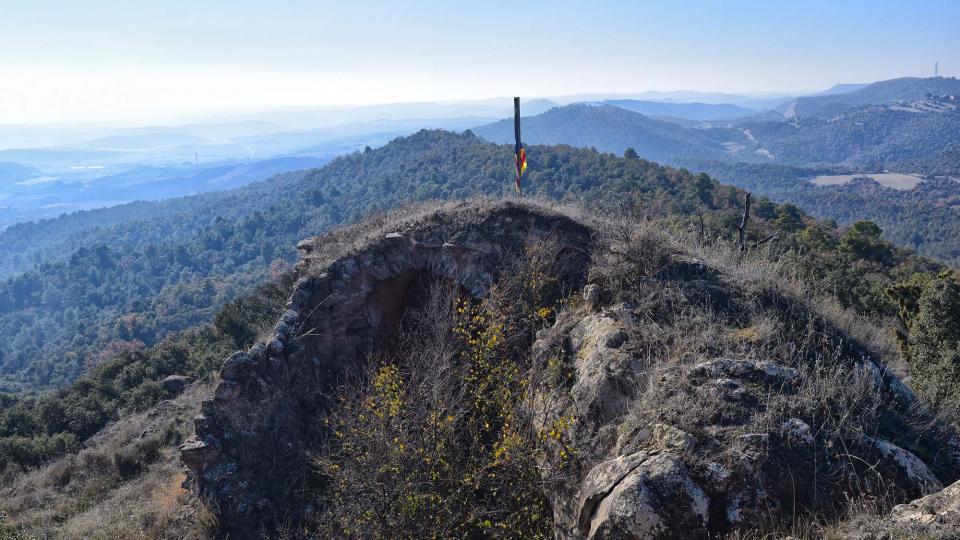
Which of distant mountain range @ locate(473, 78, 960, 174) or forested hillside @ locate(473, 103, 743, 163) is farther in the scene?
forested hillside @ locate(473, 103, 743, 163)

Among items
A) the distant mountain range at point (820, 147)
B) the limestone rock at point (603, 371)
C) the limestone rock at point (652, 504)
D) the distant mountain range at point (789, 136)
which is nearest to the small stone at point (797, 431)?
the limestone rock at point (652, 504)

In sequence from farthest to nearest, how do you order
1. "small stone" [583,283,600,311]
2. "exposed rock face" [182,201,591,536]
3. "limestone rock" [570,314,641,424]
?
"exposed rock face" [182,201,591,536]
"small stone" [583,283,600,311]
"limestone rock" [570,314,641,424]

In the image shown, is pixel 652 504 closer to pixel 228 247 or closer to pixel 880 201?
pixel 228 247

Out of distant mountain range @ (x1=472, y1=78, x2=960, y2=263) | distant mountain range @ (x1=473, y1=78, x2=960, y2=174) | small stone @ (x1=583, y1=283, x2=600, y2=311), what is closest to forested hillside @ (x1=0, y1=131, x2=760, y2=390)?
small stone @ (x1=583, y1=283, x2=600, y2=311)

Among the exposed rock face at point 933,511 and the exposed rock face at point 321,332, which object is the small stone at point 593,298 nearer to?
the exposed rock face at point 321,332

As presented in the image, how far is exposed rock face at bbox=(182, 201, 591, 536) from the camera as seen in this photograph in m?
8.09

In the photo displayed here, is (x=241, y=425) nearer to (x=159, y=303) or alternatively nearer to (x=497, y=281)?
(x=497, y=281)

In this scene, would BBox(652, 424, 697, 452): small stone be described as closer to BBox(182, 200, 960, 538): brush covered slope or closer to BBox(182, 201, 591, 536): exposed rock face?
BBox(182, 200, 960, 538): brush covered slope

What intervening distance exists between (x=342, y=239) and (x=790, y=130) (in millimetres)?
183344

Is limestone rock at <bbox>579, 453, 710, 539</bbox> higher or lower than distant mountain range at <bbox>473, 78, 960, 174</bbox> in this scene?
lower

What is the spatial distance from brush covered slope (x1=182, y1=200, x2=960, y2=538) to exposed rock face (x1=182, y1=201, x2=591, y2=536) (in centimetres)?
3

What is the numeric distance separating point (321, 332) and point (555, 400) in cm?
512

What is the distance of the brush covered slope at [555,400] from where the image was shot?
4.52 m

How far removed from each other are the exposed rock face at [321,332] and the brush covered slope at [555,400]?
0.03 meters
